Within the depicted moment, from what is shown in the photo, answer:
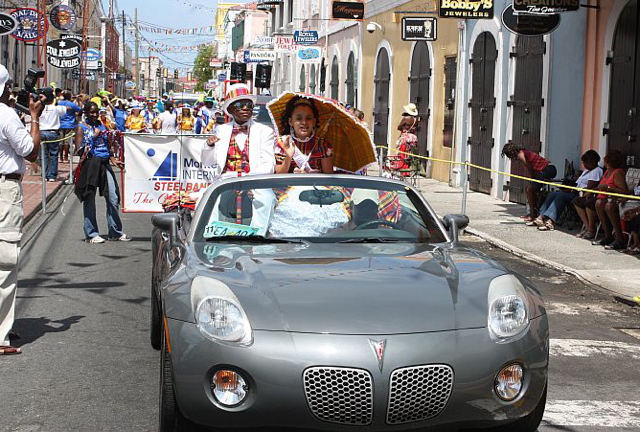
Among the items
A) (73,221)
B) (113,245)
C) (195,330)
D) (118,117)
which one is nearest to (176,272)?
(195,330)

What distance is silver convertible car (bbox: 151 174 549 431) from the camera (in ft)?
13.9

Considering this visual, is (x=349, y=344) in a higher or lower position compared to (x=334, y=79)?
lower

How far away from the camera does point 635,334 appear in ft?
27.3

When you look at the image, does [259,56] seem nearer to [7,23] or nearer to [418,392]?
[7,23]

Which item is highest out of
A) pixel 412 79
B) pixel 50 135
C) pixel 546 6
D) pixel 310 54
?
pixel 310 54

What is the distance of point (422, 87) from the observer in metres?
26.6

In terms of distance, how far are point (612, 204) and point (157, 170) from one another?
19.5 ft

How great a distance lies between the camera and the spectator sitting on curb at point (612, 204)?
43.3 ft

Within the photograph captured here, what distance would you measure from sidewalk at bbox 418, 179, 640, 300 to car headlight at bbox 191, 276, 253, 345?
620 cm

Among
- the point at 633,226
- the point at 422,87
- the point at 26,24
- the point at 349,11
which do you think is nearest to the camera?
the point at 633,226

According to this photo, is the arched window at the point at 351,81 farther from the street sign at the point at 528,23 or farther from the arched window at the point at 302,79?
the street sign at the point at 528,23

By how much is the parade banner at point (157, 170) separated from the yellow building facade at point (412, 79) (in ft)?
37.2

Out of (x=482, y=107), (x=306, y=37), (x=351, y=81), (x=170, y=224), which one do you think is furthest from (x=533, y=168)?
(x=306, y=37)

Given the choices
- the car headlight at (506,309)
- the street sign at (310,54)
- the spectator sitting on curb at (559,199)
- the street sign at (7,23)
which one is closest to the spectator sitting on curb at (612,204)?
the spectator sitting on curb at (559,199)
